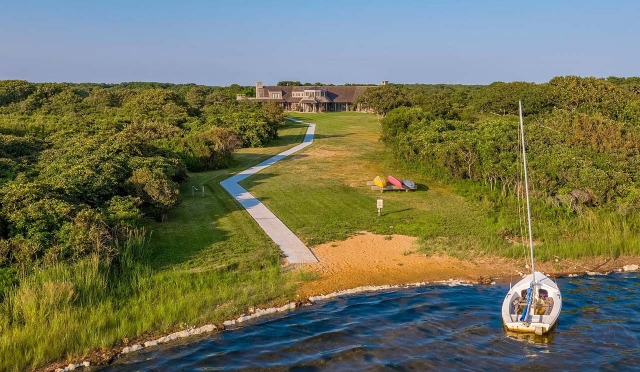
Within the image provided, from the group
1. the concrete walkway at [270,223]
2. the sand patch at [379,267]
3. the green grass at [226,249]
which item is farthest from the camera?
the concrete walkway at [270,223]

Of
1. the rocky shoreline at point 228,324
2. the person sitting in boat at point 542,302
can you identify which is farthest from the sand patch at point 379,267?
the person sitting in boat at point 542,302

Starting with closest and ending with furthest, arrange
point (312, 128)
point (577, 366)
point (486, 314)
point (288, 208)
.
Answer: point (577, 366)
point (486, 314)
point (288, 208)
point (312, 128)

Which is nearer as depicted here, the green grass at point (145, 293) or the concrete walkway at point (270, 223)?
the green grass at point (145, 293)

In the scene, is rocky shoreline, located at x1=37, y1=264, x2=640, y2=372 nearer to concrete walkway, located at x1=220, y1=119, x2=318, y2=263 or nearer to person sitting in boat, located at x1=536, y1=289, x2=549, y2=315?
person sitting in boat, located at x1=536, y1=289, x2=549, y2=315

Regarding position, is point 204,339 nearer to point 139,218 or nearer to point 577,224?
point 139,218

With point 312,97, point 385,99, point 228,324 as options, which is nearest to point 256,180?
point 228,324

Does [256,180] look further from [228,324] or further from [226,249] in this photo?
[228,324]

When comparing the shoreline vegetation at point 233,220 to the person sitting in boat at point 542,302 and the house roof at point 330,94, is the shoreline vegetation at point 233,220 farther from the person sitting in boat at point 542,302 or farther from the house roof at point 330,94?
the house roof at point 330,94

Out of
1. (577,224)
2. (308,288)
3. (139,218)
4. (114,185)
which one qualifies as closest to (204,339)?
(308,288)
